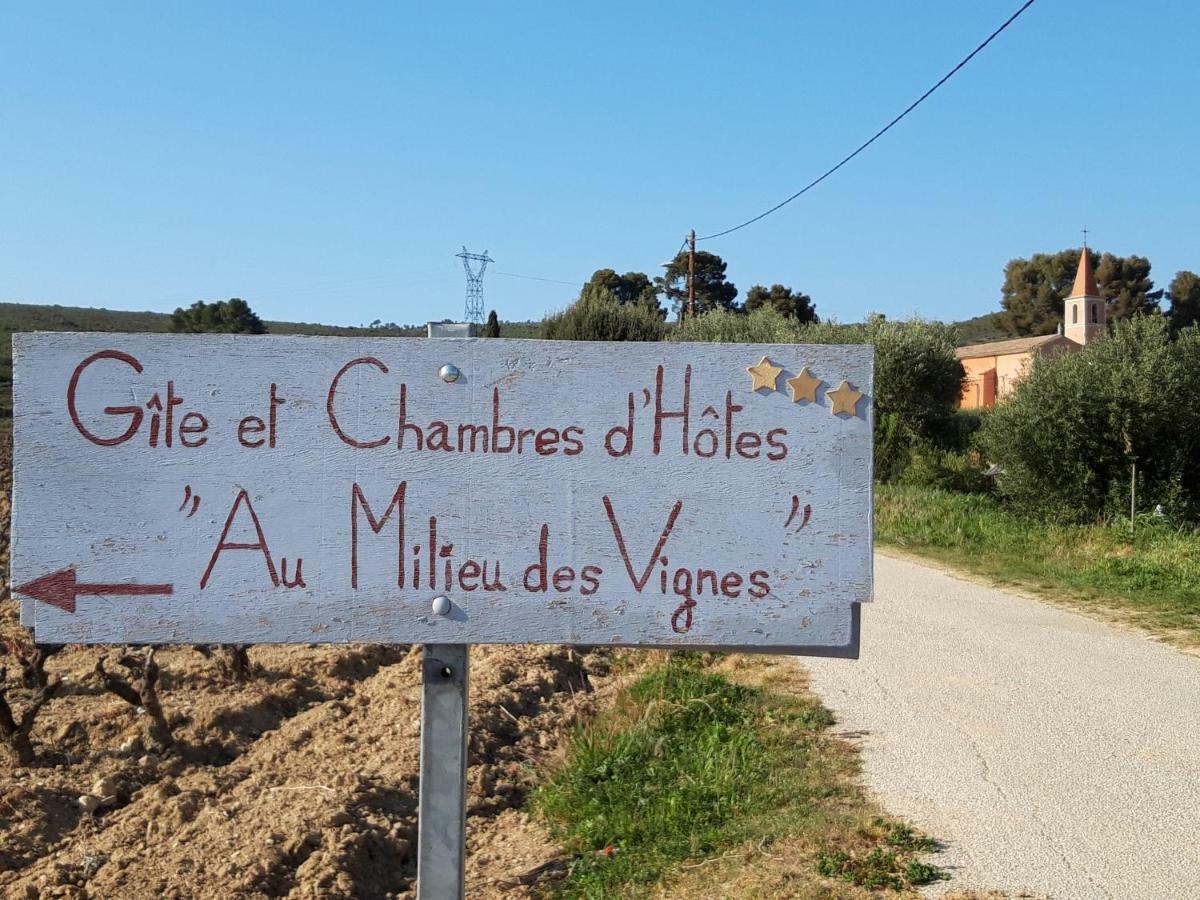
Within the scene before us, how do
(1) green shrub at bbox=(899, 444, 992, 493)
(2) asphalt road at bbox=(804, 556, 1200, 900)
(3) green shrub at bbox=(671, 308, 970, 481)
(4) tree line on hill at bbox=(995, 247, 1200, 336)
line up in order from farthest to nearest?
(4) tree line on hill at bbox=(995, 247, 1200, 336), (3) green shrub at bbox=(671, 308, 970, 481), (1) green shrub at bbox=(899, 444, 992, 493), (2) asphalt road at bbox=(804, 556, 1200, 900)

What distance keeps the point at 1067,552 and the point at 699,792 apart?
33.7 ft

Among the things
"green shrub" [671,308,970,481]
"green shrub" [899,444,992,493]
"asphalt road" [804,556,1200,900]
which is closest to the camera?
"asphalt road" [804,556,1200,900]

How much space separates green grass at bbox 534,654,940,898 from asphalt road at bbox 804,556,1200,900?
234 mm

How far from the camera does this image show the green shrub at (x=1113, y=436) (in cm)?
1686

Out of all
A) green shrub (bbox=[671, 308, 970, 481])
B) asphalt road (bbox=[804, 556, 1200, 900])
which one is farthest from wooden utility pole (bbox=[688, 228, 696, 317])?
asphalt road (bbox=[804, 556, 1200, 900])

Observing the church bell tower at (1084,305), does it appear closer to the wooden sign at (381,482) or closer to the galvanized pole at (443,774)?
the wooden sign at (381,482)

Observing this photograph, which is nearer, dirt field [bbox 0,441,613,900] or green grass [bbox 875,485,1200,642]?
dirt field [bbox 0,441,613,900]

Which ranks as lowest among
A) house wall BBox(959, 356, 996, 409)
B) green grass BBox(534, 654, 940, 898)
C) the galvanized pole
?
green grass BBox(534, 654, 940, 898)

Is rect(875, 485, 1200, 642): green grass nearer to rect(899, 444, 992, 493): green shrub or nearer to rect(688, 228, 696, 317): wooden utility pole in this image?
rect(899, 444, 992, 493): green shrub

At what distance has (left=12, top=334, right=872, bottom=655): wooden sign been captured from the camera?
7.94 feet

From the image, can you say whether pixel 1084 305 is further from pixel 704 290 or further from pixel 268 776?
pixel 268 776

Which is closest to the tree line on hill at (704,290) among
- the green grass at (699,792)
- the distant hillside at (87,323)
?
the distant hillside at (87,323)

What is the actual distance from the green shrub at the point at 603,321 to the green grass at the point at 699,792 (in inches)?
899

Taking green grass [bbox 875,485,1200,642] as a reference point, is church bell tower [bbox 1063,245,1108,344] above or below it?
above
